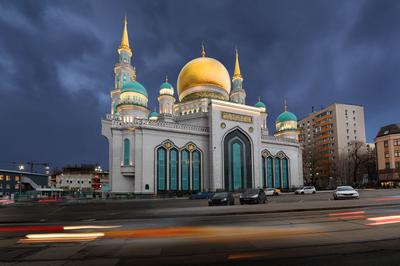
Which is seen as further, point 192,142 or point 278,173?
point 278,173

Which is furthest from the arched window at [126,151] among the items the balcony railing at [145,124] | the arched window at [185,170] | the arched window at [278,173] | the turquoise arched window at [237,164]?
the arched window at [278,173]

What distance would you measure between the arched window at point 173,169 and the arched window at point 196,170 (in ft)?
10.8

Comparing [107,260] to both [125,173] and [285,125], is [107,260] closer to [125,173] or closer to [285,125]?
[125,173]

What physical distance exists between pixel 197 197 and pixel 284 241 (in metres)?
33.1

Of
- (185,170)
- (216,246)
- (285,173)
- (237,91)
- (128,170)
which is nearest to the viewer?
(216,246)

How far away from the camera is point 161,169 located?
48031mm

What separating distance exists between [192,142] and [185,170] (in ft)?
16.0

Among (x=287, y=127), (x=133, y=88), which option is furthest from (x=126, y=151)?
(x=287, y=127)

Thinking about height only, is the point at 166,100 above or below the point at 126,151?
above

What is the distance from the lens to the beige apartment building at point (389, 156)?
77.4m

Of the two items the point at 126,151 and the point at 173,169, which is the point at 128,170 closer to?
the point at 126,151

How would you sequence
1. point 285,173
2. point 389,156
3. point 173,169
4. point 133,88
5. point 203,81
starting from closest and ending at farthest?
point 173,169 → point 133,88 → point 203,81 → point 285,173 → point 389,156

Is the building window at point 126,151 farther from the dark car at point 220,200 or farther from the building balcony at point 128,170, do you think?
the dark car at point 220,200

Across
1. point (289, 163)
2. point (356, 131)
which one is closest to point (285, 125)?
point (289, 163)
